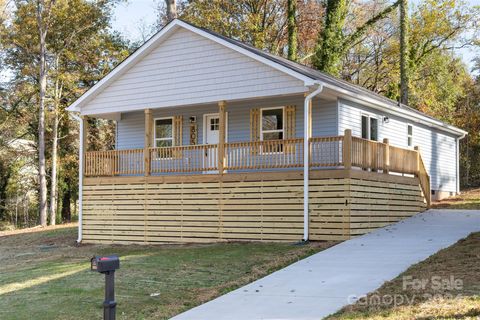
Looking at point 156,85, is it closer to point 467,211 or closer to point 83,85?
point 467,211

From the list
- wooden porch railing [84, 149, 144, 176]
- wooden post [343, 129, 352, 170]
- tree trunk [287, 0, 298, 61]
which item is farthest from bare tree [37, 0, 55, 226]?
wooden post [343, 129, 352, 170]

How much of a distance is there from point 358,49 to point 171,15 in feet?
52.1

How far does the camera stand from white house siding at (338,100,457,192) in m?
18.0

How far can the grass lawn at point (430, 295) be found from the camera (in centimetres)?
682

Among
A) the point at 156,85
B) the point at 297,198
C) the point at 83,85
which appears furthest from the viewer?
the point at 83,85

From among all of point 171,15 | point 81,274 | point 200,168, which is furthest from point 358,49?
point 81,274

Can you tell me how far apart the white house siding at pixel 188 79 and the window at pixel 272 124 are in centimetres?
197

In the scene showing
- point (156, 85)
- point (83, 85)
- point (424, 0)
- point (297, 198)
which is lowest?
point (297, 198)

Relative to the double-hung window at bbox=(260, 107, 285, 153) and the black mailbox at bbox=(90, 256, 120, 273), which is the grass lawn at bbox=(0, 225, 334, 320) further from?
the double-hung window at bbox=(260, 107, 285, 153)

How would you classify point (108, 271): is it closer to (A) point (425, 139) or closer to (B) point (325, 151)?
(B) point (325, 151)

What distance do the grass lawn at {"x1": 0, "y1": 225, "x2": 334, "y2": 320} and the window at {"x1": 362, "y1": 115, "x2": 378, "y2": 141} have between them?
620 cm

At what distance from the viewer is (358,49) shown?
3831 centimetres

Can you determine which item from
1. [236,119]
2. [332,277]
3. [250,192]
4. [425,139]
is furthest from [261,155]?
[425,139]

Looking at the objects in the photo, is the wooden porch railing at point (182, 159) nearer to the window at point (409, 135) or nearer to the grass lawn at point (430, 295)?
the window at point (409, 135)
